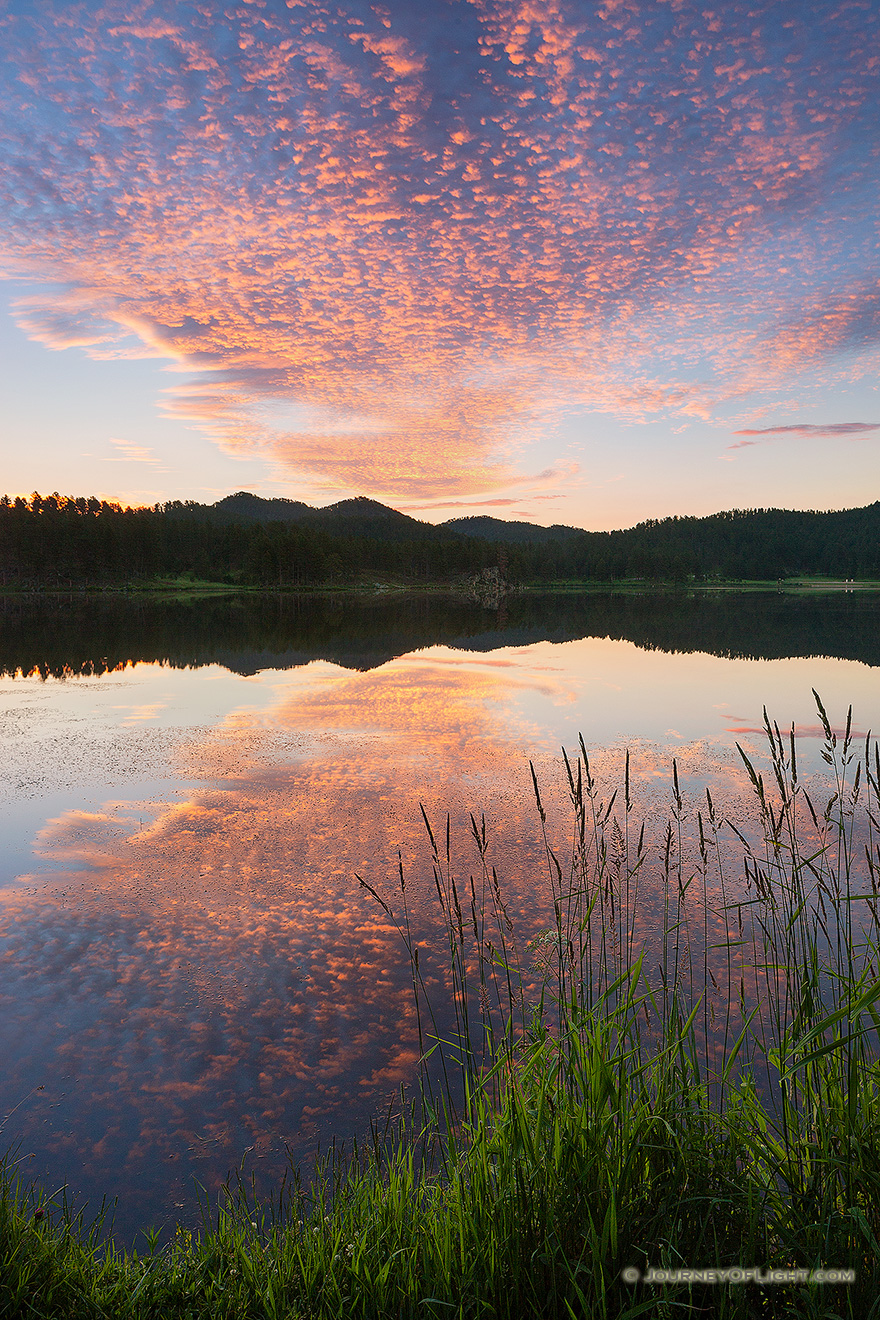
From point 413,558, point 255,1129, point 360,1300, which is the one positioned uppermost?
point 413,558

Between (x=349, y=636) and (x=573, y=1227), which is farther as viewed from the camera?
(x=349, y=636)

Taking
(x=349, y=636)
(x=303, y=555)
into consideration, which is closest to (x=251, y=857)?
(x=349, y=636)

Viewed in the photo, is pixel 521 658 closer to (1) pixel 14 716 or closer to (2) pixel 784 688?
(2) pixel 784 688

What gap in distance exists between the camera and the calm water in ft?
15.9

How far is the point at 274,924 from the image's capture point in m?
7.46

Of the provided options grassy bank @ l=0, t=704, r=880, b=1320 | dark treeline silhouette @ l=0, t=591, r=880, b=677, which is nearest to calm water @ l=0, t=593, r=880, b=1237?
grassy bank @ l=0, t=704, r=880, b=1320

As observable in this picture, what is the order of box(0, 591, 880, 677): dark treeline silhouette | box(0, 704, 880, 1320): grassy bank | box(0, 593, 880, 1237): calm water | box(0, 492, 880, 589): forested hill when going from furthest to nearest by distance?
box(0, 492, 880, 589): forested hill, box(0, 591, 880, 677): dark treeline silhouette, box(0, 593, 880, 1237): calm water, box(0, 704, 880, 1320): grassy bank

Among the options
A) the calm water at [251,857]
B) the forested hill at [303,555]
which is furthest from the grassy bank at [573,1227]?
the forested hill at [303,555]

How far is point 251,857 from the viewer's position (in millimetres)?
9297

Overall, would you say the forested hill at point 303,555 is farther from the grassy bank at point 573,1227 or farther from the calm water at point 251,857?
the grassy bank at point 573,1227

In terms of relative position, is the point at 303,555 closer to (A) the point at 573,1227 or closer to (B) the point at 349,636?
(B) the point at 349,636

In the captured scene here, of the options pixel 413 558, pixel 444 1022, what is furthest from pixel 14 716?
pixel 413 558

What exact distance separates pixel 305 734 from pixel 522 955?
411 inches

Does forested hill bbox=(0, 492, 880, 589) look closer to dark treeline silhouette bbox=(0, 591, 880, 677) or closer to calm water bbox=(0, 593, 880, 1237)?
dark treeline silhouette bbox=(0, 591, 880, 677)
